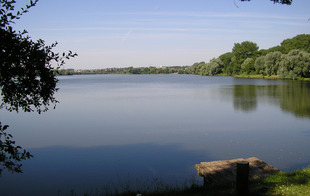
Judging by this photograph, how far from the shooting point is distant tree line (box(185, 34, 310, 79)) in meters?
47.3

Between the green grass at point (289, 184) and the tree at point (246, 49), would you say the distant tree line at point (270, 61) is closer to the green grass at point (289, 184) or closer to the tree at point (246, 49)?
the tree at point (246, 49)

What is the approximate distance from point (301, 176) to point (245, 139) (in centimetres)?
550

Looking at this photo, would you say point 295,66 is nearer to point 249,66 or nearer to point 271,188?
point 249,66

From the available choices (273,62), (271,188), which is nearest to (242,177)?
(271,188)

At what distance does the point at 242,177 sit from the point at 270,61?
2248 inches

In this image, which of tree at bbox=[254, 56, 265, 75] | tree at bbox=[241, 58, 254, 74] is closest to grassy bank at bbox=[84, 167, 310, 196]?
tree at bbox=[254, 56, 265, 75]

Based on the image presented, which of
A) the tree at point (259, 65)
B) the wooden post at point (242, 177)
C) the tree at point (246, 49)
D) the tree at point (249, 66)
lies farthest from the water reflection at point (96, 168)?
the tree at point (246, 49)

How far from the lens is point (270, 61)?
56.1m

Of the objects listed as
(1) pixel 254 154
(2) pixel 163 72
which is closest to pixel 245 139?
(1) pixel 254 154

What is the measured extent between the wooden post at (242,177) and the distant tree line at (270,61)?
157 feet

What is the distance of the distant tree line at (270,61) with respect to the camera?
47.3 meters

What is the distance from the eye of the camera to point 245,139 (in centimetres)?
1113

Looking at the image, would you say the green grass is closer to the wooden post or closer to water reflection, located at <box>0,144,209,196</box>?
the wooden post

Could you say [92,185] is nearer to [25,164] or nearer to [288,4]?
[25,164]
